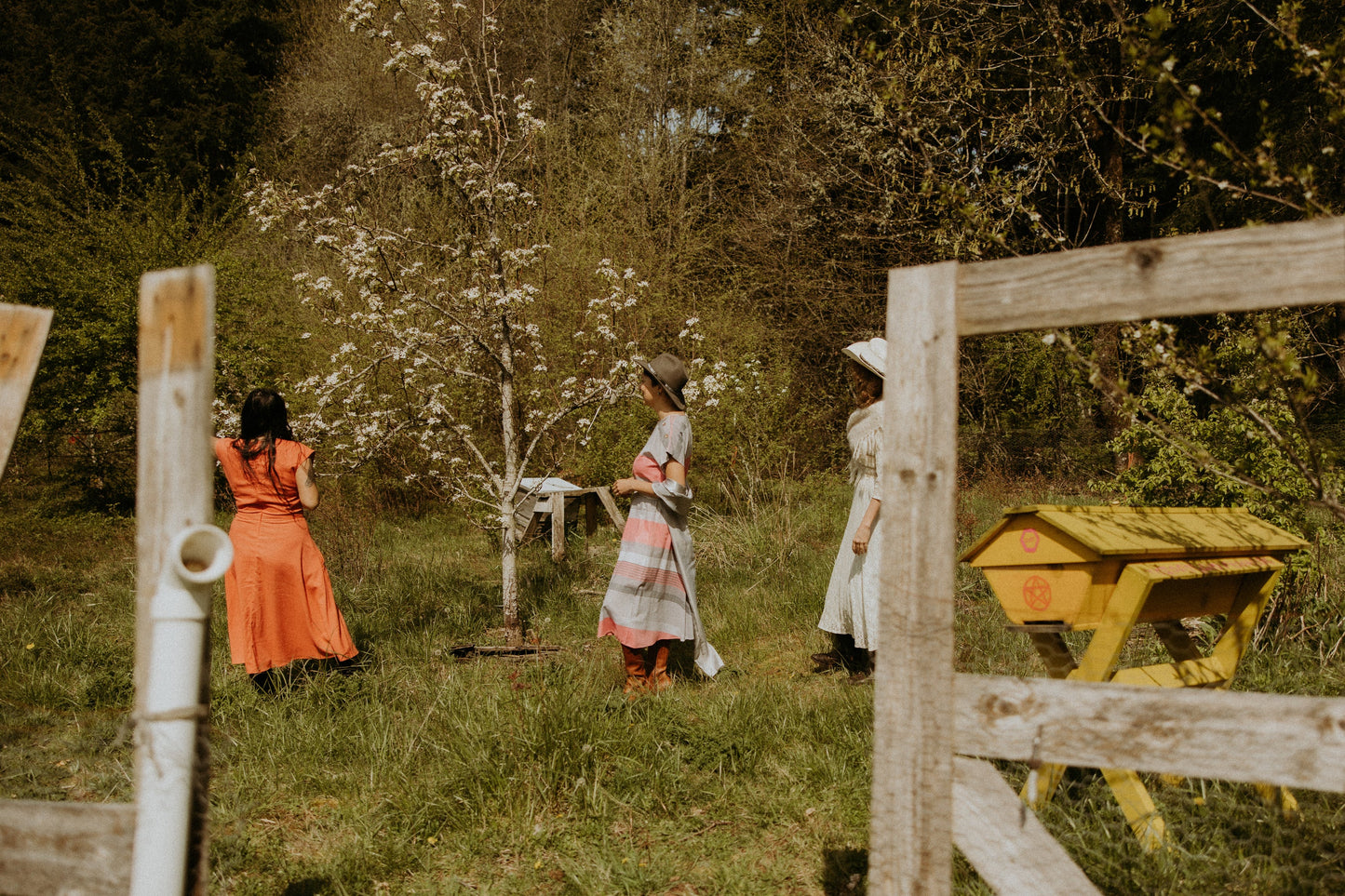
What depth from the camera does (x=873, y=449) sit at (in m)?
5.32

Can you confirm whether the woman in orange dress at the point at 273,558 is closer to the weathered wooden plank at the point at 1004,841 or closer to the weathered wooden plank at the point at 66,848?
the weathered wooden plank at the point at 66,848

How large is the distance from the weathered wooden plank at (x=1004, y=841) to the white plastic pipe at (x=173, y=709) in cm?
164

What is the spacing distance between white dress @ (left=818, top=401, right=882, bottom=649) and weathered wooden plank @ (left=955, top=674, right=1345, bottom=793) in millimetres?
3213

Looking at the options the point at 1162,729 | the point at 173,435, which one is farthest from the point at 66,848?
the point at 1162,729

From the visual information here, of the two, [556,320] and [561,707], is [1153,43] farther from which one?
[556,320]

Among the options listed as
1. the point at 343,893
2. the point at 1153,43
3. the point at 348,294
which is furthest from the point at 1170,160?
the point at 348,294

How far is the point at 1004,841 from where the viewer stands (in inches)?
77.9

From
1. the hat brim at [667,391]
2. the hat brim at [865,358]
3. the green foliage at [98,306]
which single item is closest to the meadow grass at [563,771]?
the hat brim at [667,391]

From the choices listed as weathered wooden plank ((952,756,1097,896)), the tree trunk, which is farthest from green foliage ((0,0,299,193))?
weathered wooden plank ((952,756,1097,896))

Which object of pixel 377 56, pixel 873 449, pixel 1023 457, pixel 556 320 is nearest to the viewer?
pixel 873 449

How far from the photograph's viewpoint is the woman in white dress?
5.21 m

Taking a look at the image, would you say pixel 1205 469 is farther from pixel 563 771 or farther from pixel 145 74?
A: pixel 145 74

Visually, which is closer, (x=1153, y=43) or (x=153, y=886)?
(x=153, y=886)

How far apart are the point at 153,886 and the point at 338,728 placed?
8.10ft
